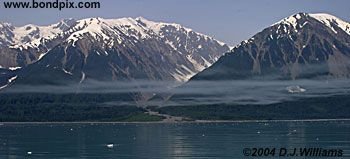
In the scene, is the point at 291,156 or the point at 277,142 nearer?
the point at 291,156

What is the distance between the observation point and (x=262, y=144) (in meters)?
157

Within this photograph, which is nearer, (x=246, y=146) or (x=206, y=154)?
(x=206, y=154)

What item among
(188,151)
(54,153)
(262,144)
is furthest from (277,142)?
(54,153)

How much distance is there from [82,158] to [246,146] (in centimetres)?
4033

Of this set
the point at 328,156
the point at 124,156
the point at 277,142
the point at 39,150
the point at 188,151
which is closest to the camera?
the point at 328,156

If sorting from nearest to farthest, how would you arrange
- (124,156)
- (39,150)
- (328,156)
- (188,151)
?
(328,156)
(124,156)
(188,151)
(39,150)

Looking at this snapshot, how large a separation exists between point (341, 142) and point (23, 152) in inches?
2815

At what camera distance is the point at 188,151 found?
452 feet

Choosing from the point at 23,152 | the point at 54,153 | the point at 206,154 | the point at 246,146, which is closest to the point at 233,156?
the point at 206,154

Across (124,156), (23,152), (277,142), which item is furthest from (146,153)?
(277,142)

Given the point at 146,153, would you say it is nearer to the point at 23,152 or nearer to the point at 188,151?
the point at 188,151

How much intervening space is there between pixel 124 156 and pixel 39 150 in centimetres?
2825

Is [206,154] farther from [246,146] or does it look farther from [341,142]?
[341,142]

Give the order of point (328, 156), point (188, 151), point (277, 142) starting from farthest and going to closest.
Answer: point (277, 142), point (188, 151), point (328, 156)
